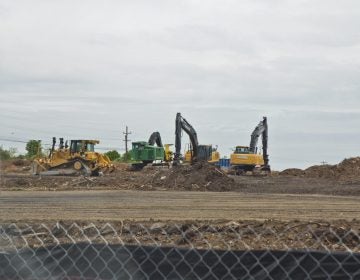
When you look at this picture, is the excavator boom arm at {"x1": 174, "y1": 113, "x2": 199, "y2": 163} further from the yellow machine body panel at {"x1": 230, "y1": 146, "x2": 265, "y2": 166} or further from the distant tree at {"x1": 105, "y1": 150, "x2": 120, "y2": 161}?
the distant tree at {"x1": 105, "y1": 150, "x2": 120, "y2": 161}

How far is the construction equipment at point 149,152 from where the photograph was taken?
199ft

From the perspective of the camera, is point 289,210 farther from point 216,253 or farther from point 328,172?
point 328,172

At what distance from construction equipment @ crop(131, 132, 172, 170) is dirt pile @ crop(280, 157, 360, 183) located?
11457 mm

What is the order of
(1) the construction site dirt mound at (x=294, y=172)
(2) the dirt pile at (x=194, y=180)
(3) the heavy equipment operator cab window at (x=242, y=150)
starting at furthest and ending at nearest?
1. (3) the heavy equipment operator cab window at (x=242, y=150)
2. (1) the construction site dirt mound at (x=294, y=172)
3. (2) the dirt pile at (x=194, y=180)

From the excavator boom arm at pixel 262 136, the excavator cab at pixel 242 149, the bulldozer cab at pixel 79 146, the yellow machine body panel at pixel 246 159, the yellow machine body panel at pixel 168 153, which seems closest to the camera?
the bulldozer cab at pixel 79 146

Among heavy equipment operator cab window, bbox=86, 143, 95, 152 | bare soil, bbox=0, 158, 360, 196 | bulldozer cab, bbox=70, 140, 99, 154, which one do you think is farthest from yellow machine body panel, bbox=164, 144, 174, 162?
bare soil, bbox=0, 158, 360, 196

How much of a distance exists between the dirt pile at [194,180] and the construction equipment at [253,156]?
1766 cm

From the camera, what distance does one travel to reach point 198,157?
56.3 meters

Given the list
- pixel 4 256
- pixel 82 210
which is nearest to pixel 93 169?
pixel 82 210

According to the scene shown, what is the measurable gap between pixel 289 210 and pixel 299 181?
22.1 metres

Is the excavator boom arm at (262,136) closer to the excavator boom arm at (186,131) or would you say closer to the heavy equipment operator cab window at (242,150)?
the heavy equipment operator cab window at (242,150)

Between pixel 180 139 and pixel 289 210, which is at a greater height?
pixel 180 139

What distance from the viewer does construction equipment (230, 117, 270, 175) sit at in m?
57.9

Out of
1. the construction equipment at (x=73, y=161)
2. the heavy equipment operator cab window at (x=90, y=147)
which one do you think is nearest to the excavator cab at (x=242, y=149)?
the construction equipment at (x=73, y=161)
